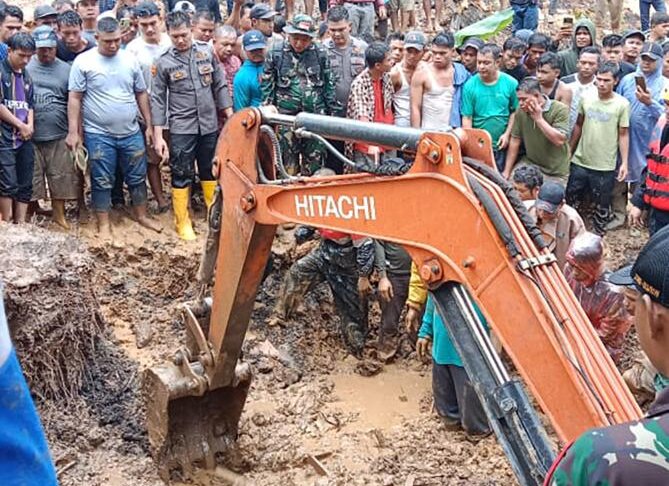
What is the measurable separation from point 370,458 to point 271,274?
272 centimetres

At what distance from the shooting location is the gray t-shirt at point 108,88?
736cm

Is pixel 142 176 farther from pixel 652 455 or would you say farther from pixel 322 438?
pixel 652 455

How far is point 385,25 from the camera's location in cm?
1245

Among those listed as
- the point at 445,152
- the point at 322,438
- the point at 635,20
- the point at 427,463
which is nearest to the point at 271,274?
the point at 322,438

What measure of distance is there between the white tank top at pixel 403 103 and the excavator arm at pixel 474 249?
3.91m

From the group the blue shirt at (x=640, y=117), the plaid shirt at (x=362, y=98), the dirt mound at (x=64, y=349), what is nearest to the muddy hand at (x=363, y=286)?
the plaid shirt at (x=362, y=98)

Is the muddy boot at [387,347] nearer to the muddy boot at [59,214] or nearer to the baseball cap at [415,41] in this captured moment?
the baseball cap at [415,41]

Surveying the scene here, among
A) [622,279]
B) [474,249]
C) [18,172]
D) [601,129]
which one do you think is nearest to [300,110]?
[18,172]

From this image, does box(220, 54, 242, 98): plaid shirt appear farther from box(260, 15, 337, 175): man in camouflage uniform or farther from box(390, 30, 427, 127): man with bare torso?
box(390, 30, 427, 127): man with bare torso

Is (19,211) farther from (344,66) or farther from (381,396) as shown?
(381,396)

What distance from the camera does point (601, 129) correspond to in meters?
8.10

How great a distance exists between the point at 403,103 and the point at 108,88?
8.86 feet

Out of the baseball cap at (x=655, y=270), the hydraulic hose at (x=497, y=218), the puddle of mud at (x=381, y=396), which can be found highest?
the baseball cap at (x=655, y=270)

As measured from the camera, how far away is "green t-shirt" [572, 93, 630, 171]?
26.5 ft
